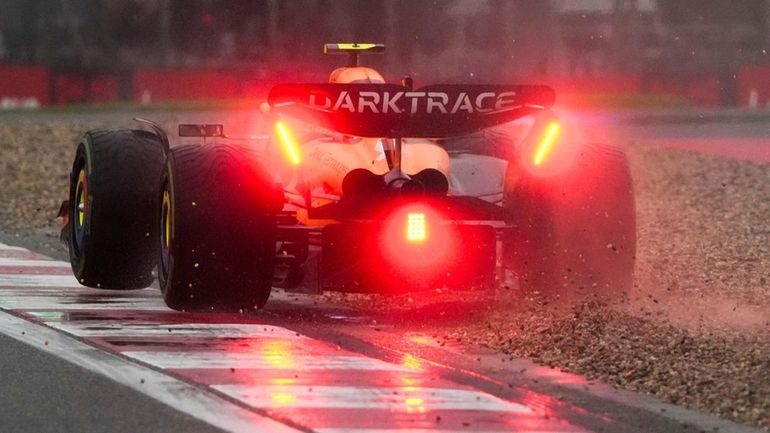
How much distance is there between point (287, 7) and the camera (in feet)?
116

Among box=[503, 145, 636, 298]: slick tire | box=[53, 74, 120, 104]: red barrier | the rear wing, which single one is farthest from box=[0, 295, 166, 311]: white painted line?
box=[53, 74, 120, 104]: red barrier

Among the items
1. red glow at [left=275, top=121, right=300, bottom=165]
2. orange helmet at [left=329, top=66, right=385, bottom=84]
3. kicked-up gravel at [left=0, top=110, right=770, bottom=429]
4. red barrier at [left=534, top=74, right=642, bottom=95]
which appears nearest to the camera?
kicked-up gravel at [left=0, top=110, right=770, bottom=429]

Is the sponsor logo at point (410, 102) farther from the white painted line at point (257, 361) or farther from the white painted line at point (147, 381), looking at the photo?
the white painted line at point (147, 381)

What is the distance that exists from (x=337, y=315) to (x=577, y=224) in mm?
1440

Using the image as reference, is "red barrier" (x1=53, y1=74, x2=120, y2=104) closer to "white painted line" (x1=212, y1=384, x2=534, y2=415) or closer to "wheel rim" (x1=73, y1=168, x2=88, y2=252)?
"wheel rim" (x1=73, y1=168, x2=88, y2=252)

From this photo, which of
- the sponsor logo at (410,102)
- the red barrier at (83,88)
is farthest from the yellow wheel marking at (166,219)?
the red barrier at (83,88)

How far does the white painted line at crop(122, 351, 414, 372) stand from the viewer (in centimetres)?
941

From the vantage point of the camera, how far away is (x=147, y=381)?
9.02 meters

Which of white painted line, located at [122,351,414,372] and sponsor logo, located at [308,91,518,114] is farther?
sponsor logo, located at [308,91,518,114]

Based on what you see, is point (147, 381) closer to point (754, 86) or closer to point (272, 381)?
point (272, 381)

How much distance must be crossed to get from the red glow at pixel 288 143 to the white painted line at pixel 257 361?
66.3 inches

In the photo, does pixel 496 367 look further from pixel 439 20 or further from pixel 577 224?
pixel 439 20

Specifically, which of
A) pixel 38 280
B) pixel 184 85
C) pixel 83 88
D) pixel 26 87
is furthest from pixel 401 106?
pixel 26 87

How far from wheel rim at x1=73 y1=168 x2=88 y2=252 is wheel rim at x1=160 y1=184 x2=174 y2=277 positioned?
113 centimetres
